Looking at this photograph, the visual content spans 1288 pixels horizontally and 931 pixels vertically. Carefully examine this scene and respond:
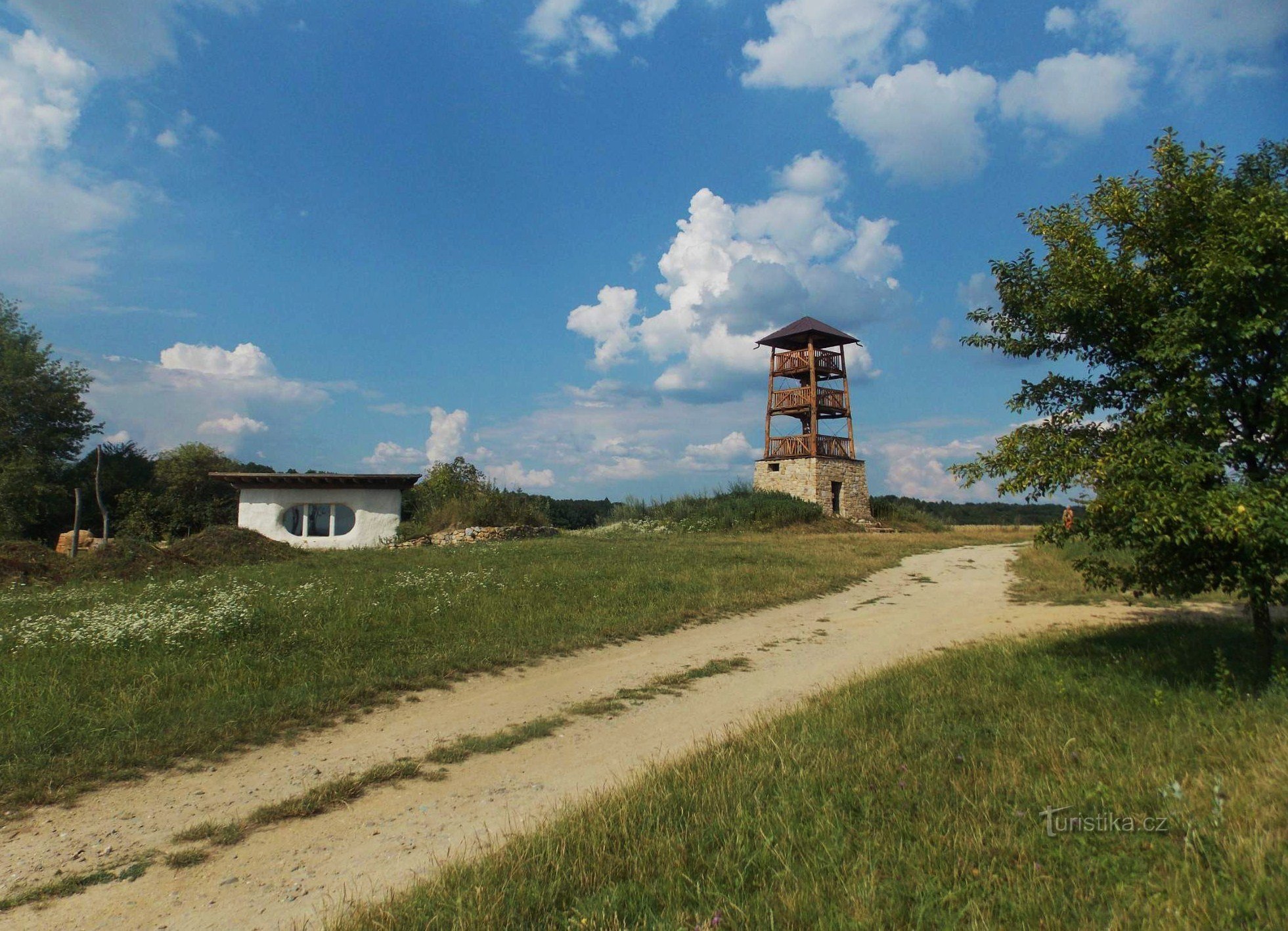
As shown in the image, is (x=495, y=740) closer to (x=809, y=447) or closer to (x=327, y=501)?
(x=327, y=501)

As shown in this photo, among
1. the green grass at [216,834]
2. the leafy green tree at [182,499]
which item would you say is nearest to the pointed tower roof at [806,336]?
the leafy green tree at [182,499]

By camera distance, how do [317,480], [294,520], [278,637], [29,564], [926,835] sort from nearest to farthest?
[926,835], [278,637], [29,564], [317,480], [294,520]

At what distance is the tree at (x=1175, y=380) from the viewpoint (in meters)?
5.11

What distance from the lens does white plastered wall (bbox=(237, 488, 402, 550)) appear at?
24.0 meters

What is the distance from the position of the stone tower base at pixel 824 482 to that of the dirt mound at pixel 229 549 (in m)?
23.4

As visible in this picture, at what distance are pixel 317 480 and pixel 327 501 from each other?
0.97 metres

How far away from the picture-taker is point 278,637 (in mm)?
7945

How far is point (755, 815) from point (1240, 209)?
5.87m

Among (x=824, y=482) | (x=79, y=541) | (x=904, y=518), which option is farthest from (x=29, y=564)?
(x=904, y=518)

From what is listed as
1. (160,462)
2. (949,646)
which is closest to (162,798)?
(949,646)

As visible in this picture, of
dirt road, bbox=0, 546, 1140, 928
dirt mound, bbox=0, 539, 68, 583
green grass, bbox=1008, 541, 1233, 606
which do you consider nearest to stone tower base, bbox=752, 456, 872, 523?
green grass, bbox=1008, 541, 1233, 606

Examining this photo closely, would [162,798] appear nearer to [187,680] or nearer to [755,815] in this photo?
[187,680]

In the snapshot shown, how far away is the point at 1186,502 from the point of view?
16.3 feet

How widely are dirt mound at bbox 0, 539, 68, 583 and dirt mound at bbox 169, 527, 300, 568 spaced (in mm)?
2125
